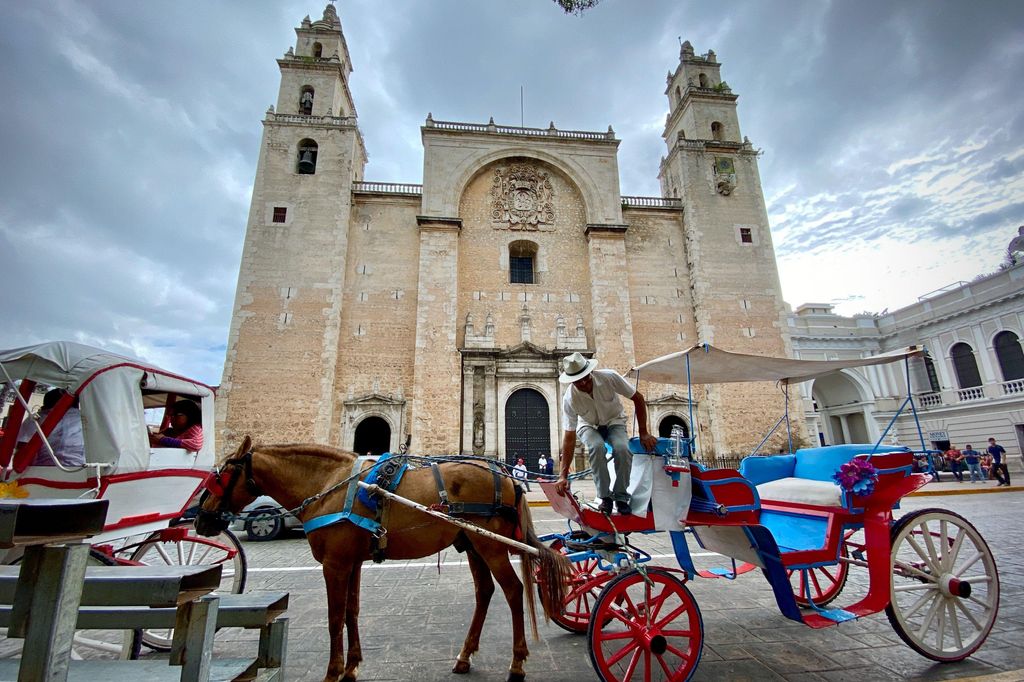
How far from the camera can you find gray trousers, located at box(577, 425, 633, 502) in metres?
3.29

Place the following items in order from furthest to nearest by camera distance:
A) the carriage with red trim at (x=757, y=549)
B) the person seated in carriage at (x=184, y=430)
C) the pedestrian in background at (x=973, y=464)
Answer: the pedestrian in background at (x=973, y=464), the person seated in carriage at (x=184, y=430), the carriage with red trim at (x=757, y=549)

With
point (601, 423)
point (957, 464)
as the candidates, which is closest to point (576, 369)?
point (601, 423)

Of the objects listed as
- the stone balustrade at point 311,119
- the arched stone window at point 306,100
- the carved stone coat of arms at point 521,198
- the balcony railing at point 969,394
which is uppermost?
the arched stone window at point 306,100

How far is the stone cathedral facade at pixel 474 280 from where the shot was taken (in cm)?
1588

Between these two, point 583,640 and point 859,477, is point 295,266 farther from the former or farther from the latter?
point 859,477

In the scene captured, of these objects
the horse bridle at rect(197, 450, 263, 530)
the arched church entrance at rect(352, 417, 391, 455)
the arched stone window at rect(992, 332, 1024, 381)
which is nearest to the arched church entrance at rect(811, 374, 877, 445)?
the arched stone window at rect(992, 332, 1024, 381)

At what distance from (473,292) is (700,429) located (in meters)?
10.6

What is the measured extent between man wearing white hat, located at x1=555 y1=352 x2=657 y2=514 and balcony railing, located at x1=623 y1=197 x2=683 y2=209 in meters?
17.9

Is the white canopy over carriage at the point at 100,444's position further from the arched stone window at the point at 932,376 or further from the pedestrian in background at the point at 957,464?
the arched stone window at the point at 932,376

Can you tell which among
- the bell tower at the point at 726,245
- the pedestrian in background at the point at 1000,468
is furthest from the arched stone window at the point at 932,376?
the bell tower at the point at 726,245

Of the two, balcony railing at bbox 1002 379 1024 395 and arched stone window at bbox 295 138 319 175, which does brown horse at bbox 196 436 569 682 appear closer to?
arched stone window at bbox 295 138 319 175

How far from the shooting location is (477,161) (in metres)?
19.0

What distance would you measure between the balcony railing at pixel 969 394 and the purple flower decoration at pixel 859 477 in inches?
894

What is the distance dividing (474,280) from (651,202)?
9.22m
